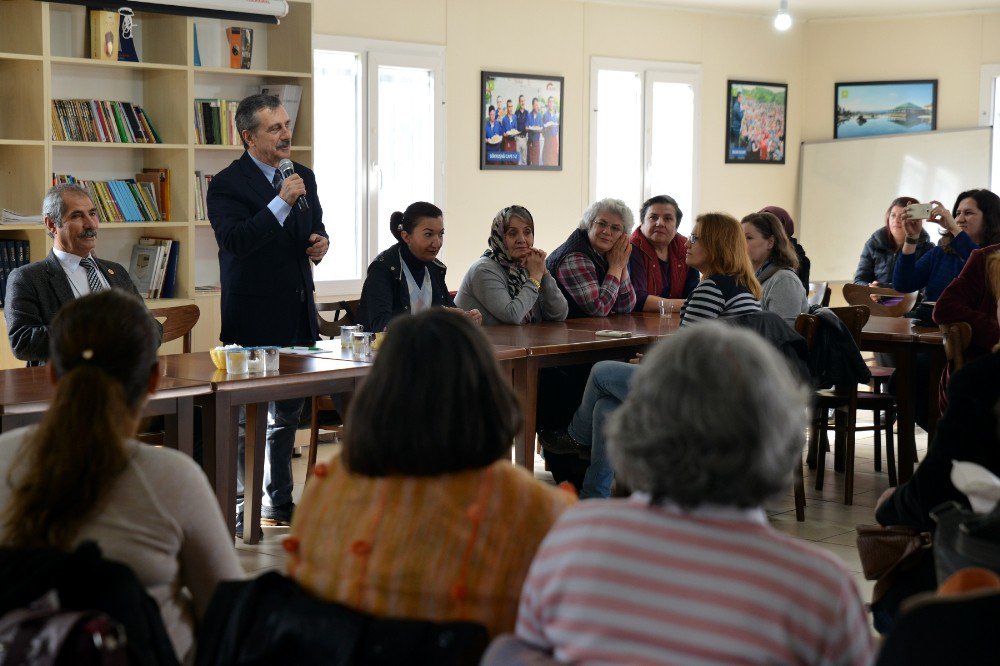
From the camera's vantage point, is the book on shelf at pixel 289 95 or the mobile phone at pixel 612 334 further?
the book on shelf at pixel 289 95

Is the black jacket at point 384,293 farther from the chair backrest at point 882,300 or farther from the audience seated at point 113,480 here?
the audience seated at point 113,480

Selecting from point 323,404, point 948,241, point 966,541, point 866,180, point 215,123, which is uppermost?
point 215,123

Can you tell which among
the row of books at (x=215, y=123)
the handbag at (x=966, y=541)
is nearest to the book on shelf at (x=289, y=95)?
the row of books at (x=215, y=123)

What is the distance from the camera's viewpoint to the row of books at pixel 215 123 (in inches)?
239

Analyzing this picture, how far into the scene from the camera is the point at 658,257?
20.3 feet

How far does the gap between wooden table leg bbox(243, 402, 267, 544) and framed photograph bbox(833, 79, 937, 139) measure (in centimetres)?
643

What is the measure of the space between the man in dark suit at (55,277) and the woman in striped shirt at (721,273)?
195 centimetres

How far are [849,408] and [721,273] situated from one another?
1030 millimetres

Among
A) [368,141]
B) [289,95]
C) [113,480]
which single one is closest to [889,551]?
[113,480]

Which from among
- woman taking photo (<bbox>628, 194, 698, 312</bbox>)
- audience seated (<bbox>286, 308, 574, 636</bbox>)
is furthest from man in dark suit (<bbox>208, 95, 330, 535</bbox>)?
audience seated (<bbox>286, 308, 574, 636</bbox>)

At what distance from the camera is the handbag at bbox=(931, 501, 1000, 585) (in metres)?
1.85

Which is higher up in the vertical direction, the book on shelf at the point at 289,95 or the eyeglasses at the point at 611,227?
the book on shelf at the point at 289,95

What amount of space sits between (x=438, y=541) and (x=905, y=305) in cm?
494

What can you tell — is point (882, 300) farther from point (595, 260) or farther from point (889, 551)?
point (889, 551)
